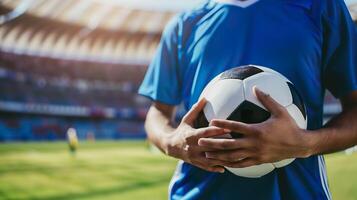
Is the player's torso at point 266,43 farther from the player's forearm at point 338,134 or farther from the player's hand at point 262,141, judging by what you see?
the player's hand at point 262,141

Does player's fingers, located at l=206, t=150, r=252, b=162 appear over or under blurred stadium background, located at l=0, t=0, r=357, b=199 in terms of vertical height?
over

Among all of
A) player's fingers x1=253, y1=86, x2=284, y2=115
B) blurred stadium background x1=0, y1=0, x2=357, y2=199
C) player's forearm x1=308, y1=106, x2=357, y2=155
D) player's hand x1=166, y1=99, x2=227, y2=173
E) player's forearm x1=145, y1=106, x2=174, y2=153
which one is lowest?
blurred stadium background x1=0, y1=0, x2=357, y2=199

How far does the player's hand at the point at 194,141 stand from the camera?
1.17 meters

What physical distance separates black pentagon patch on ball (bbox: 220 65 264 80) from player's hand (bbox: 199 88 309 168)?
16 cm

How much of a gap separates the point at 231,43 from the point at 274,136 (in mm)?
461

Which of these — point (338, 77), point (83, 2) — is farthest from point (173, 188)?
point (83, 2)

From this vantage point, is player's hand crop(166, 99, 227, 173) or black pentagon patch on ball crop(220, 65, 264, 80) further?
black pentagon patch on ball crop(220, 65, 264, 80)

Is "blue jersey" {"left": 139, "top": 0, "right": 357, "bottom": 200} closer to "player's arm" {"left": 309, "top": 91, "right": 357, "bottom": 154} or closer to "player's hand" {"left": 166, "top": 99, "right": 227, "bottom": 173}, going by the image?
"player's arm" {"left": 309, "top": 91, "right": 357, "bottom": 154}

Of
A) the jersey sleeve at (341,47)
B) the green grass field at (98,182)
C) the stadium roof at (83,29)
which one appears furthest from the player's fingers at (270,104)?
the stadium roof at (83,29)

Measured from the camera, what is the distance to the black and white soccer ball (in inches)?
50.1

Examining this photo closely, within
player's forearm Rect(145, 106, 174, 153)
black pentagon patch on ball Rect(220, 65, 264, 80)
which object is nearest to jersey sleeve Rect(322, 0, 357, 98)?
black pentagon patch on ball Rect(220, 65, 264, 80)

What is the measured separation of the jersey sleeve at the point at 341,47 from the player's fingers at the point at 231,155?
0.55m

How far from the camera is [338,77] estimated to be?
1438 millimetres

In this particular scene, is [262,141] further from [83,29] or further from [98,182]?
Result: [83,29]
